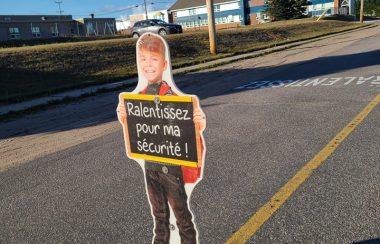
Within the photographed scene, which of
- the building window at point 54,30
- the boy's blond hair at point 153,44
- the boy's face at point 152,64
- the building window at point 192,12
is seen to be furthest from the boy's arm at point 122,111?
the building window at point 192,12

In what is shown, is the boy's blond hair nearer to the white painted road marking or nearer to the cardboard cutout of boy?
the cardboard cutout of boy

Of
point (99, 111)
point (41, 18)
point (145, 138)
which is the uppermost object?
point (41, 18)

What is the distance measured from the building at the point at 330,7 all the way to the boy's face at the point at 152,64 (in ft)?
257

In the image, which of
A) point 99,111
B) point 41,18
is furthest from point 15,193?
point 41,18

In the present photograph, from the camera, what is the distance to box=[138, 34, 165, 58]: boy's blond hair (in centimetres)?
279

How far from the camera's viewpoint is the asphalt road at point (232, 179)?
12.6 ft

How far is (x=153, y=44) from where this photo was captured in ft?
9.21

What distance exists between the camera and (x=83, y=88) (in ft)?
52.9

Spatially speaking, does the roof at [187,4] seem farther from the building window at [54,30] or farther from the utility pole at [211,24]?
the utility pole at [211,24]

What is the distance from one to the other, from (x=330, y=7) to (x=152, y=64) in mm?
82174

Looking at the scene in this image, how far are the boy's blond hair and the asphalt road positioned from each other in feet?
5.99

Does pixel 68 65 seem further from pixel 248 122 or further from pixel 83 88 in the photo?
pixel 248 122

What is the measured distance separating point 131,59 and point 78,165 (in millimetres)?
17828

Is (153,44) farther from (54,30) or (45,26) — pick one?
(54,30)
